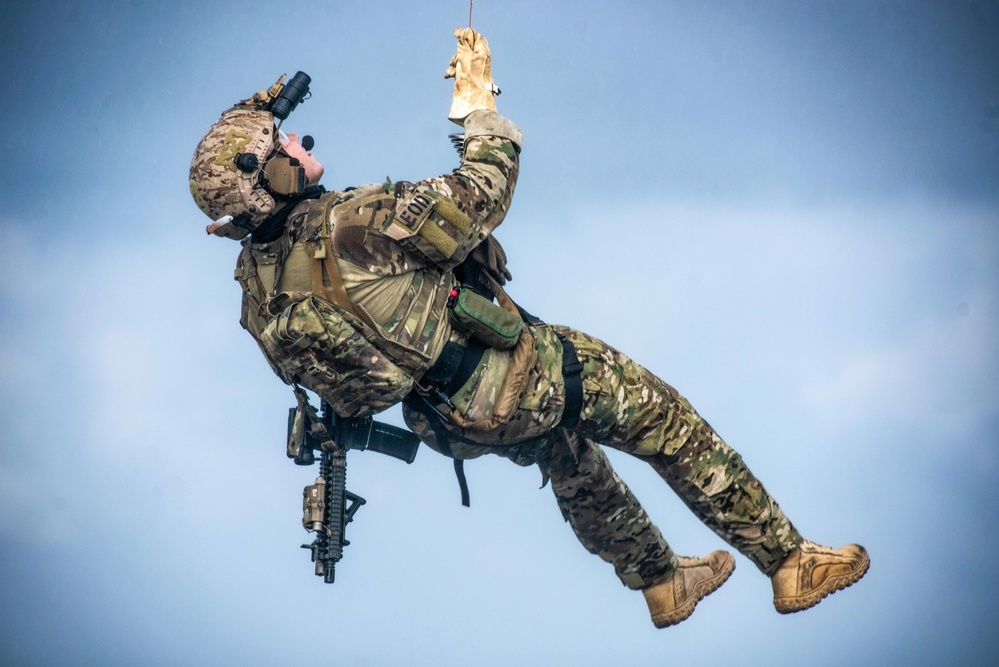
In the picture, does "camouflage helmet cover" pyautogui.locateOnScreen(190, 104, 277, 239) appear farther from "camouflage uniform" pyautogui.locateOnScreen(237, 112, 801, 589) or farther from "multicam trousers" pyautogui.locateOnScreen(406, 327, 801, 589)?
"multicam trousers" pyautogui.locateOnScreen(406, 327, 801, 589)

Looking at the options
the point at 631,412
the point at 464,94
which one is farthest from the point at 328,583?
the point at 464,94

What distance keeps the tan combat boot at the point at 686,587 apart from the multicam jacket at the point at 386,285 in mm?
2357

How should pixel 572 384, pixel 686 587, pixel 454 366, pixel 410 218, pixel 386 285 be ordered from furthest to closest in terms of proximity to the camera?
pixel 686 587 < pixel 572 384 < pixel 454 366 < pixel 386 285 < pixel 410 218

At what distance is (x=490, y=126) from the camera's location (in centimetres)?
1459

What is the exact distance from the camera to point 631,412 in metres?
15.0

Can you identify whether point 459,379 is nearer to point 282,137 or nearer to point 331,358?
point 331,358

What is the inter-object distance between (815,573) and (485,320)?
3.30m

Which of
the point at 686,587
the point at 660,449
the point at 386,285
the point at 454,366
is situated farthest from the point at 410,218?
the point at 686,587

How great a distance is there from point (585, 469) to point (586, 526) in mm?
553

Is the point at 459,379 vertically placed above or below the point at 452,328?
below

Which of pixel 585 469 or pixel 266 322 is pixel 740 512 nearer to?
pixel 585 469

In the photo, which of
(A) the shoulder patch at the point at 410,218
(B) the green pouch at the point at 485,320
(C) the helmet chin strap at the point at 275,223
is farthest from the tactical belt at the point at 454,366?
(C) the helmet chin strap at the point at 275,223

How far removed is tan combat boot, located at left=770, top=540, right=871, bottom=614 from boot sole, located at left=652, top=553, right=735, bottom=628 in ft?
3.18

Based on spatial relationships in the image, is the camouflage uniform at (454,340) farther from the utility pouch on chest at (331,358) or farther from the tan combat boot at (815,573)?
the tan combat boot at (815,573)
